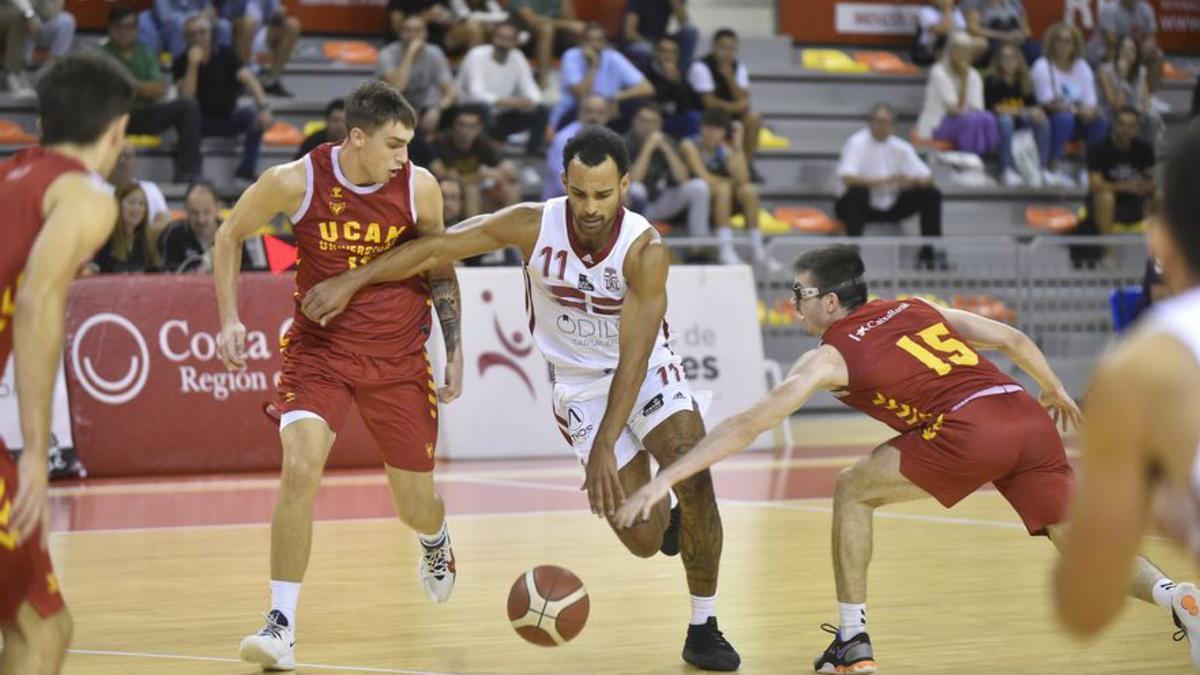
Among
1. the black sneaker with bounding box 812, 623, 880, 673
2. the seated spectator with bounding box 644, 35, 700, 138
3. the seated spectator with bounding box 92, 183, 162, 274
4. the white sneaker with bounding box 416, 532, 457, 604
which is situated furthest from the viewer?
the seated spectator with bounding box 644, 35, 700, 138

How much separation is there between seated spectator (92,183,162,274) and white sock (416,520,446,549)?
22.9 ft

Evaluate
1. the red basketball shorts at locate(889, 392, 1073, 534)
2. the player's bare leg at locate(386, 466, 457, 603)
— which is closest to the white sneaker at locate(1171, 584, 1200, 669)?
the red basketball shorts at locate(889, 392, 1073, 534)

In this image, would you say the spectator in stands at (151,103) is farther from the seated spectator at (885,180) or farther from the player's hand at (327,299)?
the player's hand at (327,299)

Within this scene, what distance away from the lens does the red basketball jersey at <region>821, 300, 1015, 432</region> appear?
5.81 m

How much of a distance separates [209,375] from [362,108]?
6.39 m

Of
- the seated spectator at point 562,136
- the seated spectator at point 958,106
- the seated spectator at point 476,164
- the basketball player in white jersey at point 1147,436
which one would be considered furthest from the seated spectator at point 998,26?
the basketball player in white jersey at point 1147,436

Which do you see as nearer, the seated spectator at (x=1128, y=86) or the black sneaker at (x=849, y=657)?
the black sneaker at (x=849, y=657)

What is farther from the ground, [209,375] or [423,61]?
[423,61]

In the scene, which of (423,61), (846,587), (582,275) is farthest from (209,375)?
(846,587)

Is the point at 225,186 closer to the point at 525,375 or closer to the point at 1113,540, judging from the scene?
the point at 525,375

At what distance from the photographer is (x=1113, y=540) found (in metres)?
Result: 2.70

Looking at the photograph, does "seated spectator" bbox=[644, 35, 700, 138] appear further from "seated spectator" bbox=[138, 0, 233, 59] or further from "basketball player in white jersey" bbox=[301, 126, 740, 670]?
"basketball player in white jersey" bbox=[301, 126, 740, 670]

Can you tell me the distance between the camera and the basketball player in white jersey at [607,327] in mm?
5863

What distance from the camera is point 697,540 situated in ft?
20.0
